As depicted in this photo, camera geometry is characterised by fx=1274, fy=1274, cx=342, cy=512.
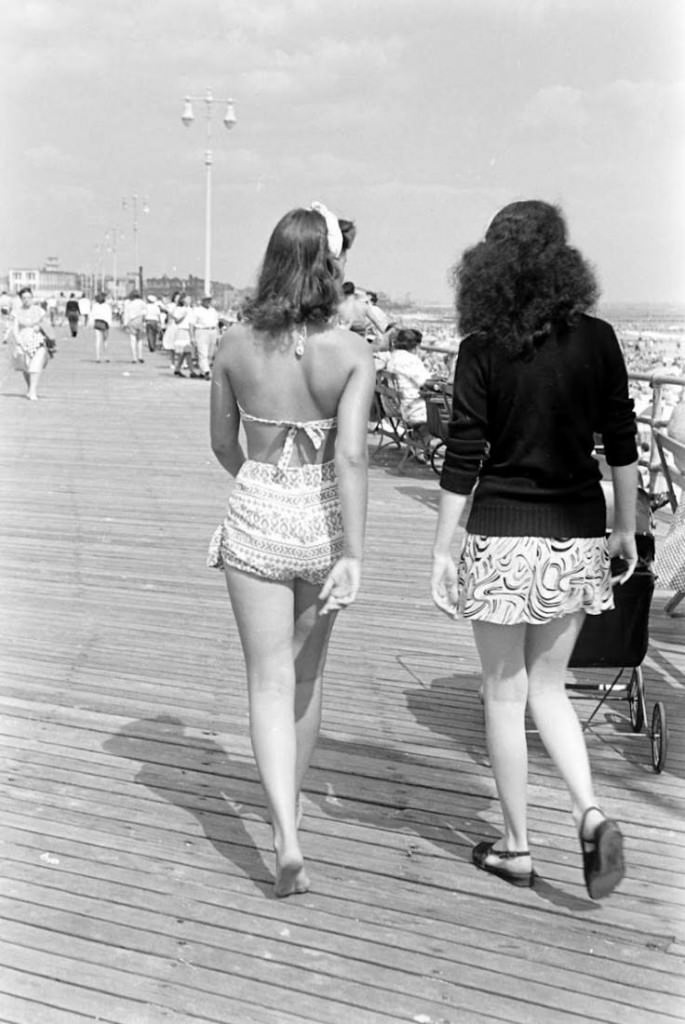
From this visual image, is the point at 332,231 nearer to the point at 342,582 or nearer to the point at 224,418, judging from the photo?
the point at 224,418

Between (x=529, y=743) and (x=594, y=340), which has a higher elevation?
(x=594, y=340)

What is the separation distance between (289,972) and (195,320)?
20.1 m

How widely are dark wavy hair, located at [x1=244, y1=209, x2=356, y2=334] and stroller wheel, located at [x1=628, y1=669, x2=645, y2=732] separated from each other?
77.7 inches

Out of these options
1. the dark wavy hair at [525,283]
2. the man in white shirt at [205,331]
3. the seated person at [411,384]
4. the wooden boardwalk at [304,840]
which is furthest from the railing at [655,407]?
the man in white shirt at [205,331]

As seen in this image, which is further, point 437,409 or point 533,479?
point 437,409

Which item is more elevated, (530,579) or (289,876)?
(530,579)

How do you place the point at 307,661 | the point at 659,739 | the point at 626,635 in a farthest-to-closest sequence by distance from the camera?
the point at 659,739, the point at 626,635, the point at 307,661

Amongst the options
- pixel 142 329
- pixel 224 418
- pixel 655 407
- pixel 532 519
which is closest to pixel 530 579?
pixel 532 519

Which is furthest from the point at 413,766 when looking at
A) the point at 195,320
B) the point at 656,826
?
the point at 195,320

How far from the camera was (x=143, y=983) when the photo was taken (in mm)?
2756

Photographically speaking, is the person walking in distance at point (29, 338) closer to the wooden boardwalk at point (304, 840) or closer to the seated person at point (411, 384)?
the seated person at point (411, 384)

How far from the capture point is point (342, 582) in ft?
10.2

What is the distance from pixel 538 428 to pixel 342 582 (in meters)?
0.60

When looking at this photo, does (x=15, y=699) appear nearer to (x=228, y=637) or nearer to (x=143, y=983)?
(x=228, y=637)
